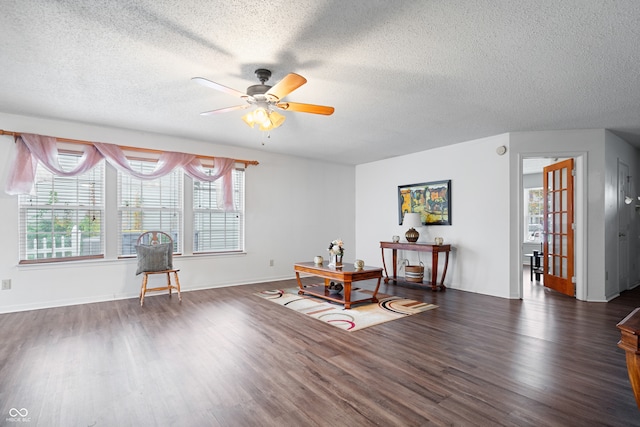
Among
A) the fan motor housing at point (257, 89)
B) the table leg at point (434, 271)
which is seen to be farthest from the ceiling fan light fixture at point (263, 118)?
the table leg at point (434, 271)

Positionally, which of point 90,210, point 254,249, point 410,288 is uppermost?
point 90,210

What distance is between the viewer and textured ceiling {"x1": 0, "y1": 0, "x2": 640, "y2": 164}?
201cm

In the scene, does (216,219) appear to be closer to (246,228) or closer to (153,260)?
(246,228)

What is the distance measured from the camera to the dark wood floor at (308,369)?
6.08 ft

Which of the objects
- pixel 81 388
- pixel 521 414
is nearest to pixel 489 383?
pixel 521 414

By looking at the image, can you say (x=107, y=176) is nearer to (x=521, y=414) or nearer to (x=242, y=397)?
(x=242, y=397)

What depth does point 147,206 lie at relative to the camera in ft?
16.1

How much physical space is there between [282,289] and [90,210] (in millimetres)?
2893

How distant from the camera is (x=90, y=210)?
4.49 m

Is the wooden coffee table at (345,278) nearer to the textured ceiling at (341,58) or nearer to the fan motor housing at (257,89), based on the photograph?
the textured ceiling at (341,58)

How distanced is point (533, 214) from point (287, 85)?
7.96 metres

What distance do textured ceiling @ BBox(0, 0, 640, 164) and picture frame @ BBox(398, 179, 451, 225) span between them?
1.57 meters

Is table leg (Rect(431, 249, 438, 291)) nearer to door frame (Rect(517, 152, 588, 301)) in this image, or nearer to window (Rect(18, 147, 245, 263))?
door frame (Rect(517, 152, 588, 301))

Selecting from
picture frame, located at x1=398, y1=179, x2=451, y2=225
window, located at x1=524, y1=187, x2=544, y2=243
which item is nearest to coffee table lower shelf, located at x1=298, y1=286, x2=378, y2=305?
picture frame, located at x1=398, y1=179, x2=451, y2=225
